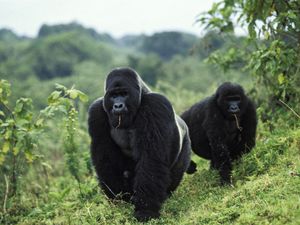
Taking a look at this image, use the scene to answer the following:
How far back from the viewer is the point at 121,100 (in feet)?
16.4

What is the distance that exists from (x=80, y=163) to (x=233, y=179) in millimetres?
2239

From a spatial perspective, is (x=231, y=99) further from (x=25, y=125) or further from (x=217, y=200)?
(x=25, y=125)

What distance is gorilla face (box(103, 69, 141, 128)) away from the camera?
498 cm

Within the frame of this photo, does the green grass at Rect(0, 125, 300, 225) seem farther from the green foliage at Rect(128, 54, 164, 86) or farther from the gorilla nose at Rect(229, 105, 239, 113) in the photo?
the green foliage at Rect(128, 54, 164, 86)

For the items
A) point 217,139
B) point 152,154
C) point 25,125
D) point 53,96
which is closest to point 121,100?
point 152,154

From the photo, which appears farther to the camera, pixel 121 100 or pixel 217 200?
pixel 121 100

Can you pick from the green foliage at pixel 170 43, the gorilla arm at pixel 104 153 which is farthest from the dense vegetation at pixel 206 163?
the green foliage at pixel 170 43

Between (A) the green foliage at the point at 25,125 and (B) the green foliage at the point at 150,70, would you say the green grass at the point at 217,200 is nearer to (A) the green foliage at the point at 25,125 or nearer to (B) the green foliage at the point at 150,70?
(A) the green foliage at the point at 25,125

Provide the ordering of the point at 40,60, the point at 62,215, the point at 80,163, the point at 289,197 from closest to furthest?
the point at 289,197, the point at 62,215, the point at 80,163, the point at 40,60

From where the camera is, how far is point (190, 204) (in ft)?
16.7

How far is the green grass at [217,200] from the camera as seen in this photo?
4.11 meters

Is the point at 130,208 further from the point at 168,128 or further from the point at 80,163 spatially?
the point at 80,163

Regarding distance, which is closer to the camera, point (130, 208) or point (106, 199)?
point (130, 208)

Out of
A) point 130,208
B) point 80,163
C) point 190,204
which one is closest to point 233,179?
point 190,204
